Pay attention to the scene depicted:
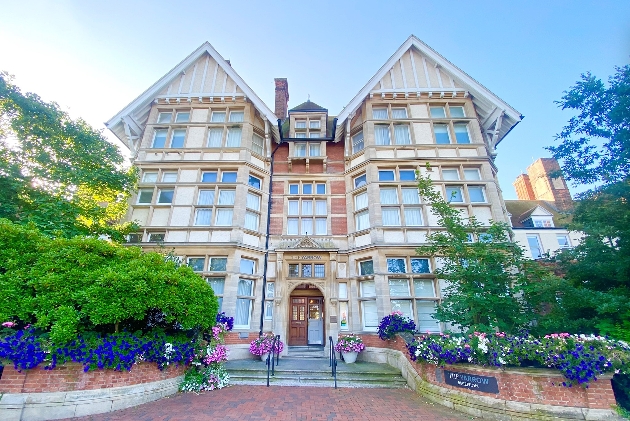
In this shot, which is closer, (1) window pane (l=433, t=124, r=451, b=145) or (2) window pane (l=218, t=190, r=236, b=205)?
(2) window pane (l=218, t=190, r=236, b=205)

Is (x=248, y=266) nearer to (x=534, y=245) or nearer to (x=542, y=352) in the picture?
(x=542, y=352)

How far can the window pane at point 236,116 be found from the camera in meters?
15.3

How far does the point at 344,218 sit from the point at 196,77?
1119cm

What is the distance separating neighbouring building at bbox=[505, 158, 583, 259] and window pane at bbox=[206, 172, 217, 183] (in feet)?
53.5

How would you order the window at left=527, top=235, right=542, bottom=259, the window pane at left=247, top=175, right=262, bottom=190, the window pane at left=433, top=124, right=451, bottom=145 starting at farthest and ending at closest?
the window at left=527, top=235, right=542, bottom=259, the window pane at left=433, top=124, right=451, bottom=145, the window pane at left=247, top=175, right=262, bottom=190

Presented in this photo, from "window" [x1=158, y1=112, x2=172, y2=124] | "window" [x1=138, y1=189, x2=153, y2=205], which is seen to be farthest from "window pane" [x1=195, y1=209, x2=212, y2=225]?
"window" [x1=158, y1=112, x2=172, y2=124]

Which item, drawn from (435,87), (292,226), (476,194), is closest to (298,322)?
(292,226)

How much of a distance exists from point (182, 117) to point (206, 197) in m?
5.12

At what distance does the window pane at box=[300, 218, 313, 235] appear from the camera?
13752 millimetres

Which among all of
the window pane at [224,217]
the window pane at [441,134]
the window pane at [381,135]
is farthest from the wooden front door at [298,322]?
the window pane at [441,134]

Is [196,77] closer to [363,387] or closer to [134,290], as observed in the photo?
[134,290]

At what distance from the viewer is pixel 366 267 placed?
12484 millimetres

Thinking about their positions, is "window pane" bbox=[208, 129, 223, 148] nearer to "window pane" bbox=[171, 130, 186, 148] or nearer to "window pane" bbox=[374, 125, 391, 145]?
"window pane" bbox=[171, 130, 186, 148]

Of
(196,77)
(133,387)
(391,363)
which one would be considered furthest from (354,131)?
(133,387)
